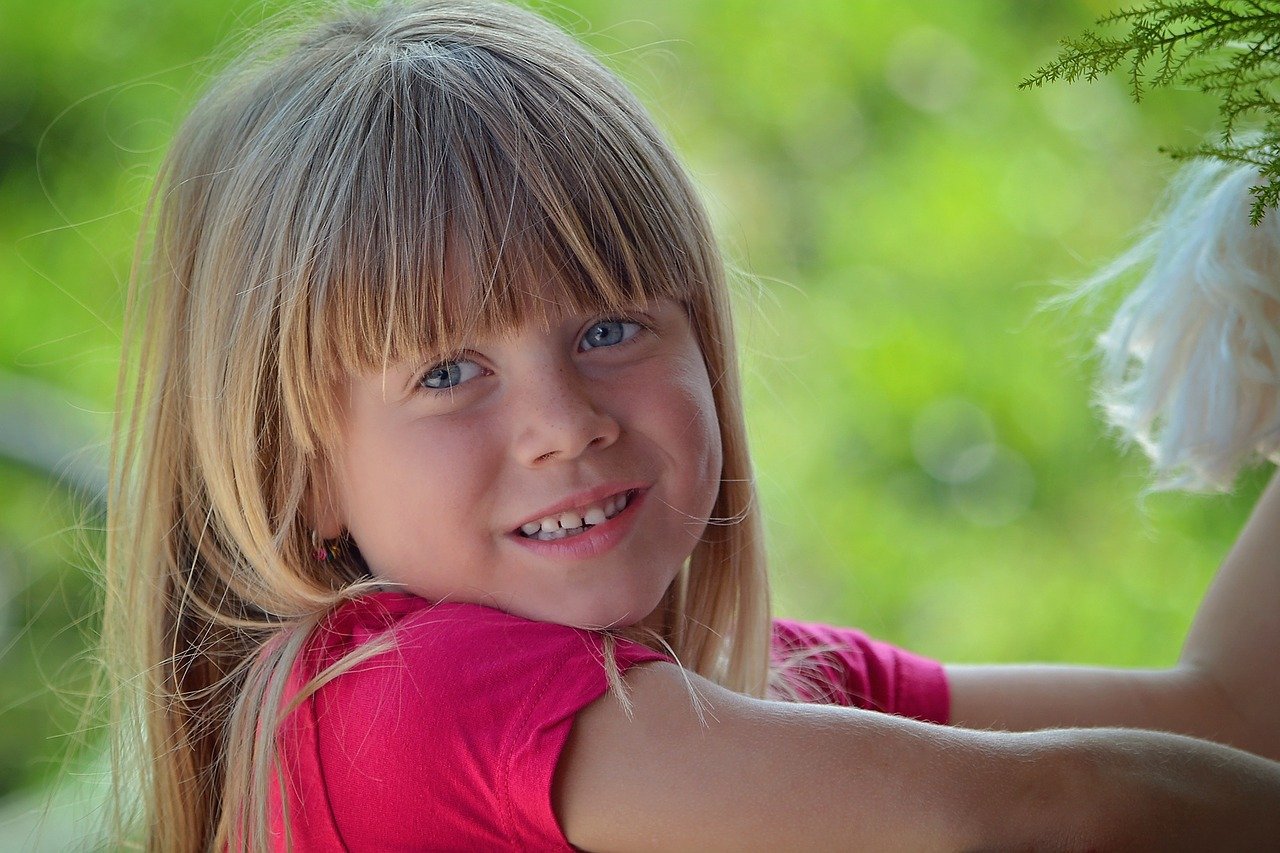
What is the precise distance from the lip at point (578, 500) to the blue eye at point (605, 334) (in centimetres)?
10

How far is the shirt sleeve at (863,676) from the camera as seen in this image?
1154mm

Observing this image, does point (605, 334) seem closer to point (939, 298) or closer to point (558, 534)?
point (558, 534)

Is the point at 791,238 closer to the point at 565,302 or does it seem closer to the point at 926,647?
the point at 926,647

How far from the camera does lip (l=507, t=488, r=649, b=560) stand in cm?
91

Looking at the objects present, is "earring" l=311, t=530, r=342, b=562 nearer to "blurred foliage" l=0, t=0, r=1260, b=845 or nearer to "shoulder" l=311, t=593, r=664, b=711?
"shoulder" l=311, t=593, r=664, b=711

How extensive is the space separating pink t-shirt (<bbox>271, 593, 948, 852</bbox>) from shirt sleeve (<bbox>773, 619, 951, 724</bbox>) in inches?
15.1

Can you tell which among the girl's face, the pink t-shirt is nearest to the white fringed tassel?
the girl's face

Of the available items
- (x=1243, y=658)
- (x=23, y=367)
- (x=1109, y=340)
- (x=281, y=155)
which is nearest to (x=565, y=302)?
(x=281, y=155)

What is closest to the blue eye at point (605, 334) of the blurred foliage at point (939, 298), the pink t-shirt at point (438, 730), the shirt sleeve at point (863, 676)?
the pink t-shirt at point (438, 730)

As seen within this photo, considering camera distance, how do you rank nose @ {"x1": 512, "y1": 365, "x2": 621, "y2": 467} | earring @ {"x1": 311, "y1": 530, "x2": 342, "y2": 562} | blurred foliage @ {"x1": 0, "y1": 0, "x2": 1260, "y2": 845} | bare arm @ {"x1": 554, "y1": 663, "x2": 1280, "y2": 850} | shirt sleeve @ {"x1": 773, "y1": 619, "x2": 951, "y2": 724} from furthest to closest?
1. blurred foliage @ {"x1": 0, "y1": 0, "x2": 1260, "y2": 845}
2. shirt sleeve @ {"x1": 773, "y1": 619, "x2": 951, "y2": 724}
3. earring @ {"x1": 311, "y1": 530, "x2": 342, "y2": 562}
4. nose @ {"x1": 512, "y1": 365, "x2": 621, "y2": 467}
5. bare arm @ {"x1": 554, "y1": 663, "x2": 1280, "y2": 850}

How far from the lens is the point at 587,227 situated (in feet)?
3.01

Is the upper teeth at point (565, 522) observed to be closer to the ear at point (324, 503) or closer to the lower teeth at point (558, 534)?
the lower teeth at point (558, 534)

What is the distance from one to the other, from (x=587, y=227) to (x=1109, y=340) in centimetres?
46

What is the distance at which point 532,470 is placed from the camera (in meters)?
0.90
